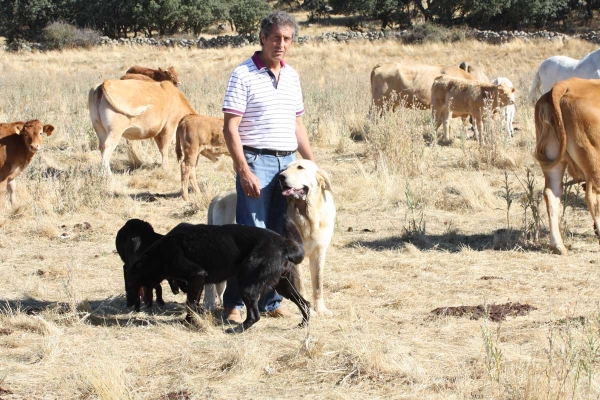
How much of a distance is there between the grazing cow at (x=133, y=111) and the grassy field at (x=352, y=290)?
0.61m

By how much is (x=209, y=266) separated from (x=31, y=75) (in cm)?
2221

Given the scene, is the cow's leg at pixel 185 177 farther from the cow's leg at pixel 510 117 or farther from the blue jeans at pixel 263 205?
the cow's leg at pixel 510 117

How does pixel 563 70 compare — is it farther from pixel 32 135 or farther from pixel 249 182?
pixel 249 182

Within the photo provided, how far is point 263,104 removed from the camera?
5.86 metres

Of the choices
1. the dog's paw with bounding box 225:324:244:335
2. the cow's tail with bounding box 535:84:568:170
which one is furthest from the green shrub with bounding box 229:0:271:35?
the dog's paw with bounding box 225:324:244:335

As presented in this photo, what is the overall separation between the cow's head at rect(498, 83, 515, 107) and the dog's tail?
29.0 ft

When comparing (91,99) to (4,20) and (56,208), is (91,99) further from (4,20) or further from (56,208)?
(4,20)

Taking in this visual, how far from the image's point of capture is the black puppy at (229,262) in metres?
5.54

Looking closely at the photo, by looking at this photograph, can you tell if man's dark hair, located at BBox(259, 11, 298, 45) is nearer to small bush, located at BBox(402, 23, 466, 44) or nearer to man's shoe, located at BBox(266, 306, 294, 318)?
man's shoe, located at BBox(266, 306, 294, 318)

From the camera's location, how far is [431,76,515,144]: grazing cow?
14039 millimetres

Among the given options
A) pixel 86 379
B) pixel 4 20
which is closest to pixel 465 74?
pixel 86 379

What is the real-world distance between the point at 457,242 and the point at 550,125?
1.56 meters

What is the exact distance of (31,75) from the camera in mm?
25938

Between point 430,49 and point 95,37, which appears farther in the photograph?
point 95,37
